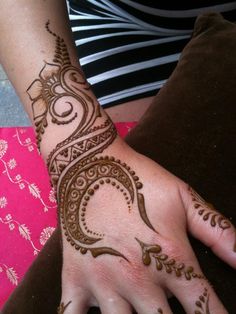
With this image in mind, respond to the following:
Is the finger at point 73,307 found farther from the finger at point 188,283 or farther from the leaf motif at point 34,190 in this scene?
Answer: the leaf motif at point 34,190

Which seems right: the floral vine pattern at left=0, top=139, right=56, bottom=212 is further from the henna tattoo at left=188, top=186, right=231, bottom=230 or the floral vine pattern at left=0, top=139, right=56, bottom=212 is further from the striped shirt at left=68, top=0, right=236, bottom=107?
the henna tattoo at left=188, top=186, right=231, bottom=230

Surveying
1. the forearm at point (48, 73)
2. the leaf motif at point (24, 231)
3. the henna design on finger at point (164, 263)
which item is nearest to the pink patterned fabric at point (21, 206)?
the leaf motif at point (24, 231)

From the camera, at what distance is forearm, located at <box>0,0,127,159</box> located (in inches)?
23.1

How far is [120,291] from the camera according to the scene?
489mm

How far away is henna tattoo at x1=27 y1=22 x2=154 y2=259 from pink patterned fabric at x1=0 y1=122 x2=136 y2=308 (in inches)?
11.1

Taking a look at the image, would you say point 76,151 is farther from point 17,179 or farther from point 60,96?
point 17,179

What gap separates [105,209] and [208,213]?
0.42 ft

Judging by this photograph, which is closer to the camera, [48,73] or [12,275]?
[48,73]

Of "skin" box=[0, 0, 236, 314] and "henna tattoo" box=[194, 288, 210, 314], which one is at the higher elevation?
"skin" box=[0, 0, 236, 314]

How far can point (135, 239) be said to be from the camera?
0.49 metres

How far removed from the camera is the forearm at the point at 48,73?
587mm

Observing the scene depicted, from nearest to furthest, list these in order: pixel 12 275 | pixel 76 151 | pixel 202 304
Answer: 1. pixel 202 304
2. pixel 76 151
3. pixel 12 275

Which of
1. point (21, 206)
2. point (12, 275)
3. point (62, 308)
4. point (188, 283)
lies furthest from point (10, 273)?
point (188, 283)

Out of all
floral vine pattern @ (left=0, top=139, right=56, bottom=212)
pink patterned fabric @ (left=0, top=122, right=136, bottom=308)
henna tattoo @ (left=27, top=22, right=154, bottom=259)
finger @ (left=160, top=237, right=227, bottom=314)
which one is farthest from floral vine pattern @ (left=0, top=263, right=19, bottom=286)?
finger @ (left=160, top=237, right=227, bottom=314)
